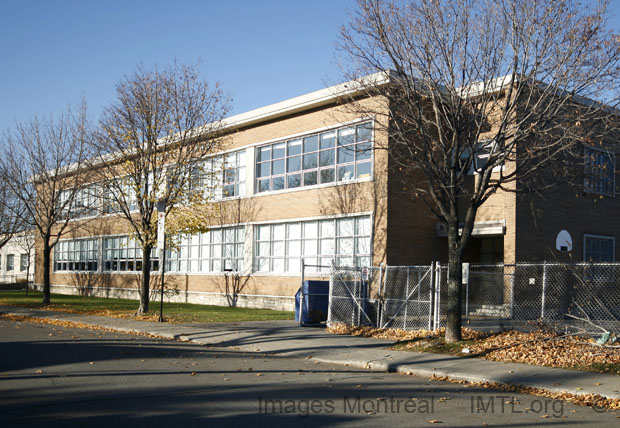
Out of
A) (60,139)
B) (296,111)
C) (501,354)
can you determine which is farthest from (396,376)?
(60,139)

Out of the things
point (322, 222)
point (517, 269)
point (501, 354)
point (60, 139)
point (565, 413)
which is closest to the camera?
point (565, 413)

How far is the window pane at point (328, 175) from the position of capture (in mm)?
25562

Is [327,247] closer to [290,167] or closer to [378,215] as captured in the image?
[378,215]

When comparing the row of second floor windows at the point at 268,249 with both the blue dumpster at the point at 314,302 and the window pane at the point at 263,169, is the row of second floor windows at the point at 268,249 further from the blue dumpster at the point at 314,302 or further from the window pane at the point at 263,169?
the window pane at the point at 263,169

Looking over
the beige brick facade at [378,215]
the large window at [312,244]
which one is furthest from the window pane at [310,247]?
the beige brick facade at [378,215]

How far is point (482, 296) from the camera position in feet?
78.3

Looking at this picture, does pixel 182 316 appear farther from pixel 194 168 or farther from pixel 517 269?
pixel 517 269

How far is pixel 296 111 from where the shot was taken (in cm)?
2712

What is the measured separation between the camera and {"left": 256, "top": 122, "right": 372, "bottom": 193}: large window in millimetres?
24312

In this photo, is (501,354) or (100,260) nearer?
(501,354)

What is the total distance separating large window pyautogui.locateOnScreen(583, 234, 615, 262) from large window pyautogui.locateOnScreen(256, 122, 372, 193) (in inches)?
369

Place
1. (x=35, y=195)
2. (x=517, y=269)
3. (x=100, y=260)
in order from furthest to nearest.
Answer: (x=100, y=260) < (x=35, y=195) < (x=517, y=269)

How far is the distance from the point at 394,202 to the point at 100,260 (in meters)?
23.8

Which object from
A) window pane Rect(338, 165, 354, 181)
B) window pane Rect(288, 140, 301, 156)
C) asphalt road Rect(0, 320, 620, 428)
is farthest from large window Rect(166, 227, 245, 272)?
asphalt road Rect(0, 320, 620, 428)
